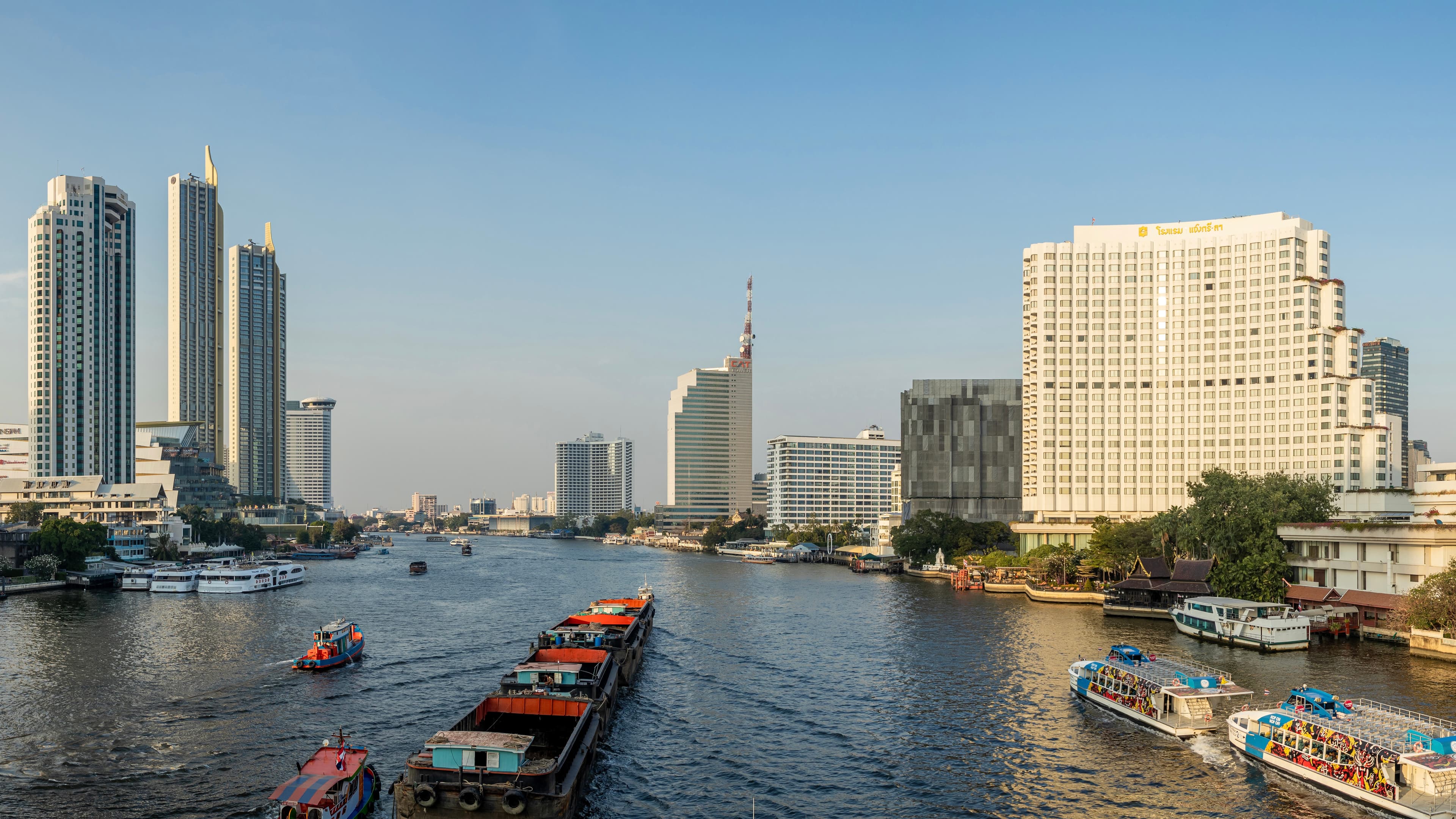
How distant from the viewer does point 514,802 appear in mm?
36250

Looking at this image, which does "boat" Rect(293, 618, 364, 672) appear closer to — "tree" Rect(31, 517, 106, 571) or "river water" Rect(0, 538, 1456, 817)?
"river water" Rect(0, 538, 1456, 817)

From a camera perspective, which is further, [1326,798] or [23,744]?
[23,744]

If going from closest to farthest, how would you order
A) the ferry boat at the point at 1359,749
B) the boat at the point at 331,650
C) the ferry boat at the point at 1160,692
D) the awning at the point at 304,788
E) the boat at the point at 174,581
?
the awning at the point at 304,788, the ferry boat at the point at 1359,749, the ferry boat at the point at 1160,692, the boat at the point at 331,650, the boat at the point at 174,581

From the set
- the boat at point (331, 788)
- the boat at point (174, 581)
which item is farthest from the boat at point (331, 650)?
the boat at point (174, 581)

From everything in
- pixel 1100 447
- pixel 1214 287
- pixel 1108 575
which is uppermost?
pixel 1214 287

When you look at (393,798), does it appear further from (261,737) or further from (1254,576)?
(1254,576)

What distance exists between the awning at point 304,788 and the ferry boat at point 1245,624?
70.0 meters

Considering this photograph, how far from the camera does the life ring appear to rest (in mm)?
36156

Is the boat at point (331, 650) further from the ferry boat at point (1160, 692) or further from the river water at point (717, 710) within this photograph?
the ferry boat at point (1160, 692)

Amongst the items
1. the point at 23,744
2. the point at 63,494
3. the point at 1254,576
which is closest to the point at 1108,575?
the point at 1254,576

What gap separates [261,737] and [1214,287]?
542 ft

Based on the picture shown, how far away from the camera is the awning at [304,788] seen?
37.4m

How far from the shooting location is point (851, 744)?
51625mm

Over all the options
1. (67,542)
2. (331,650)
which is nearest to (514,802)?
(331,650)
